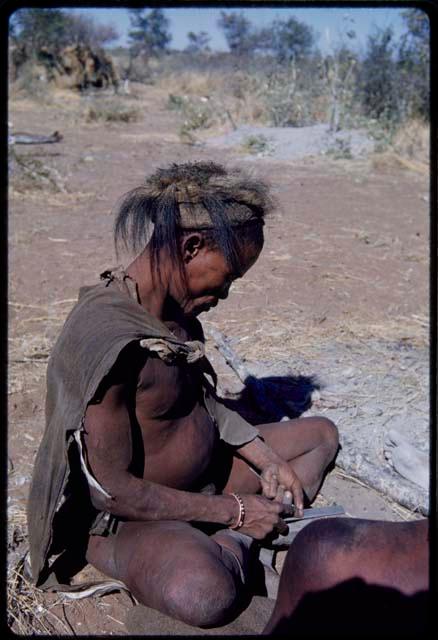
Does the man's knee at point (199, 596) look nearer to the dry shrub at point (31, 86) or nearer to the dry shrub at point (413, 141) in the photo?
the dry shrub at point (413, 141)

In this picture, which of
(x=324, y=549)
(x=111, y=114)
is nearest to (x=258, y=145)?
(x=111, y=114)

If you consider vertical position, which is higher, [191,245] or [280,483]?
[191,245]

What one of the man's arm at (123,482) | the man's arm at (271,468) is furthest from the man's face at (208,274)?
the man's arm at (271,468)

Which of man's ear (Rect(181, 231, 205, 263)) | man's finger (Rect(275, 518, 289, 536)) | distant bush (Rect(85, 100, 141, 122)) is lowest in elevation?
man's finger (Rect(275, 518, 289, 536))

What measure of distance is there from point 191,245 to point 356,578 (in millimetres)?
1265

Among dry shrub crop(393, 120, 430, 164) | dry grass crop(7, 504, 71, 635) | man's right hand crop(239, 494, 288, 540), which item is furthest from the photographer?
dry shrub crop(393, 120, 430, 164)

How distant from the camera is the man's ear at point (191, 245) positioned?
237cm

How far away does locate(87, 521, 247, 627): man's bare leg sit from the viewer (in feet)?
7.05

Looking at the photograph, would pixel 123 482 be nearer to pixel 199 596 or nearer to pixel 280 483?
pixel 199 596

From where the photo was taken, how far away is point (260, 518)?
8.50ft

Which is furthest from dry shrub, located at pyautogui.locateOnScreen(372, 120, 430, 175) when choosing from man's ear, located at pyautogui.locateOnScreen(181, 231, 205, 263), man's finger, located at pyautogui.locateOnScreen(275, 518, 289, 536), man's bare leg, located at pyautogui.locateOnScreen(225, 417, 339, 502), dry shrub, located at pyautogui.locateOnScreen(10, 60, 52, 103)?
dry shrub, located at pyautogui.locateOnScreen(10, 60, 52, 103)

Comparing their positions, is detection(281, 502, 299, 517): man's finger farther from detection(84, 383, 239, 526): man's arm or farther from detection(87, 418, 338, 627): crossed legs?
detection(84, 383, 239, 526): man's arm

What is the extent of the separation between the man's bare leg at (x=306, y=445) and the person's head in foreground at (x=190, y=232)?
0.88 metres

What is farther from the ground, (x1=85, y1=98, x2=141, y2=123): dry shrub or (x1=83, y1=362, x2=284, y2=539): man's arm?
(x1=85, y1=98, x2=141, y2=123): dry shrub
